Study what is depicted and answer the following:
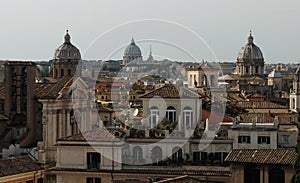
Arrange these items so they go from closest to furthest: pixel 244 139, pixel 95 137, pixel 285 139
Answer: pixel 95 137, pixel 244 139, pixel 285 139

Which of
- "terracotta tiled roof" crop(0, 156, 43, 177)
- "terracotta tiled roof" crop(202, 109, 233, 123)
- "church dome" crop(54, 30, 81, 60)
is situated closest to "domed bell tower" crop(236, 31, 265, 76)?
"church dome" crop(54, 30, 81, 60)

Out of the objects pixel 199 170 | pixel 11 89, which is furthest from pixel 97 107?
pixel 199 170

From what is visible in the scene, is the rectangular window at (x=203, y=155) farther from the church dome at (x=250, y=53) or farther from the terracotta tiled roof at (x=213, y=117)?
the church dome at (x=250, y=53)

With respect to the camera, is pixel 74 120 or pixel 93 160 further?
pixel 74 120

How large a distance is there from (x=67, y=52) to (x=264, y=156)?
118ft

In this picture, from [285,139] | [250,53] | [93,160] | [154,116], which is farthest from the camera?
[250,53]

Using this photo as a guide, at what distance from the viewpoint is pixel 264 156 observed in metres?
19.0

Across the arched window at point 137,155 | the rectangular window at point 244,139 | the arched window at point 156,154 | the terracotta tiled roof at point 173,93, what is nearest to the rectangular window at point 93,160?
the arched window at point 137,155

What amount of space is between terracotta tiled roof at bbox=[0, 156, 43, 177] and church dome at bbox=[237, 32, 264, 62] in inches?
2271

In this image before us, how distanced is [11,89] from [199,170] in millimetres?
9838

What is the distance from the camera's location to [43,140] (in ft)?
86.4

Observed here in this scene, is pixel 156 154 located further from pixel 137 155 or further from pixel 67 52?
pixel 67 52

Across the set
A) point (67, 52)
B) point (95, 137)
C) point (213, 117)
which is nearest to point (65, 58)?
point (67, 52)

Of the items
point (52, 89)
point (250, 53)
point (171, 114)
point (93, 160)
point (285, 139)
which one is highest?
point (250, 53)
